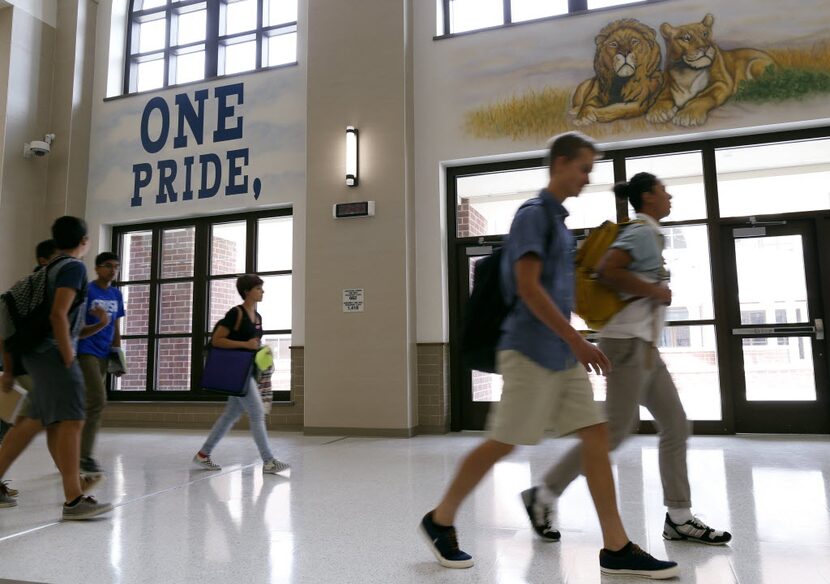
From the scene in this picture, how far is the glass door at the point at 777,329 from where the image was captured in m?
4.72

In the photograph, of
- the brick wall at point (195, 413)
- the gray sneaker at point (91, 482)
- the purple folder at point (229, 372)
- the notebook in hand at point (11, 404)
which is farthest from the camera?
the brick wall at point (195, 413)

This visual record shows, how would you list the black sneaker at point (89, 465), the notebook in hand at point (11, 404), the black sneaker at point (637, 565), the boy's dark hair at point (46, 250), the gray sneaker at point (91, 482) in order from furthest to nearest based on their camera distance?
the black sneaker at point (89, 465)
the boy's dark hair at point (46, 250)
the gray sneaker at point (91, 482)
the notebook in hand at point (11, 404)
the black sneaker at point (637, 565)

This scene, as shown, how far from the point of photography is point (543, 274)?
73.2 inches

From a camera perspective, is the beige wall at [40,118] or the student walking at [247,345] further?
the beige wall at [40,118]

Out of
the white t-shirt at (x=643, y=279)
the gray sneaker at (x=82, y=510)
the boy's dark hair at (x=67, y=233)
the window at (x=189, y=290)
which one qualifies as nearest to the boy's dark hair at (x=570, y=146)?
the white t-shirt at (x=643, y=279)

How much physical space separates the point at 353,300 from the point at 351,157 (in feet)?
4.19

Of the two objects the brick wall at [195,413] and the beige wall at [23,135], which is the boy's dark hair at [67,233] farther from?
the beige wall at [23,135]

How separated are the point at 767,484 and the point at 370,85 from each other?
4352 millimetres

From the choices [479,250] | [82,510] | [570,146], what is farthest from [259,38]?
[570,146]

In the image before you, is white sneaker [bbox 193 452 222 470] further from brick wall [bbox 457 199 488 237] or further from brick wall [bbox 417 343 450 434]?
brick wall [bbox 457 199 488 237]

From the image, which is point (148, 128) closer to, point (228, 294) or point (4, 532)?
point (228, 294)

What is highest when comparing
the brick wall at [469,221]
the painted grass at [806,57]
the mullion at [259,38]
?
the mullion at [259,38]

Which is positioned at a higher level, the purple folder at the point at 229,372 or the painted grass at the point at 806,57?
the painted grass at the point at 806,57

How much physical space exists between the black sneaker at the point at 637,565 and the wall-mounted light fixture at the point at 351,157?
422 cm
